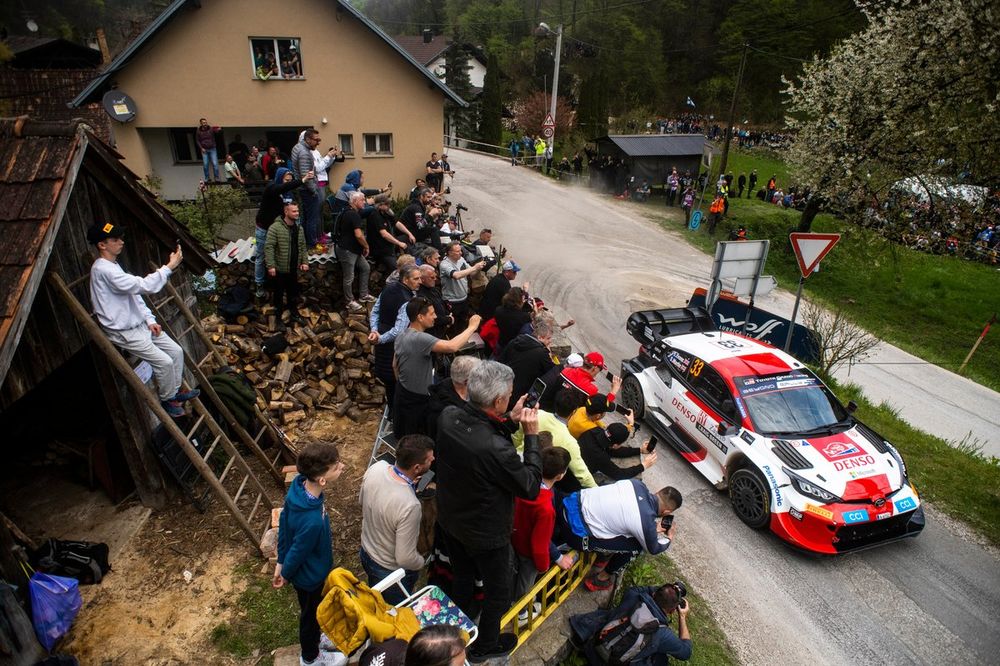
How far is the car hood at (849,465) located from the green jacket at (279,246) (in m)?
7.14

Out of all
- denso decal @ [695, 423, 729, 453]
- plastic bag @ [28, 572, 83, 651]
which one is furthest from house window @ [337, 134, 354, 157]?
plastic bag @ [28, 572, 83, 651]

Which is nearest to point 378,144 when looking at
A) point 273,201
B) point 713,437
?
point 273,201

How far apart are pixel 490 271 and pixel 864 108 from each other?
9.17m

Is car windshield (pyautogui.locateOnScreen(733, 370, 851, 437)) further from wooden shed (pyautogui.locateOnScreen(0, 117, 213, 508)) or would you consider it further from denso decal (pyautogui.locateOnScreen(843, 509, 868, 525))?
wooden shed (pyautogui.locateOnScreen(0, 117, 213, 508))

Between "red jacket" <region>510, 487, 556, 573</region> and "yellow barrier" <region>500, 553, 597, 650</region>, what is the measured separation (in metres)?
0.21

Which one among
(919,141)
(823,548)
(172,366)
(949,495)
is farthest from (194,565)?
(919,141)

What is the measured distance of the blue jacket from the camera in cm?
378

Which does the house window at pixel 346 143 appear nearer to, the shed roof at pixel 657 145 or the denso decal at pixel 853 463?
the shed roof at pixel 657 145

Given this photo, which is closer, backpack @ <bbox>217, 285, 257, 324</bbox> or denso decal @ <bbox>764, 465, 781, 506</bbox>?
denso decal @ <bbox>764, 465, 781, 506</bbox>

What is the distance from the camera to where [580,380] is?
661 cm

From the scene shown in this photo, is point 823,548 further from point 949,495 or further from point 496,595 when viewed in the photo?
point 496,595

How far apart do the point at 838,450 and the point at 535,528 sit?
181 inches

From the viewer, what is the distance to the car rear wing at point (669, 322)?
10.3 metres

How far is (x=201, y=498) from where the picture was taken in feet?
19.1
